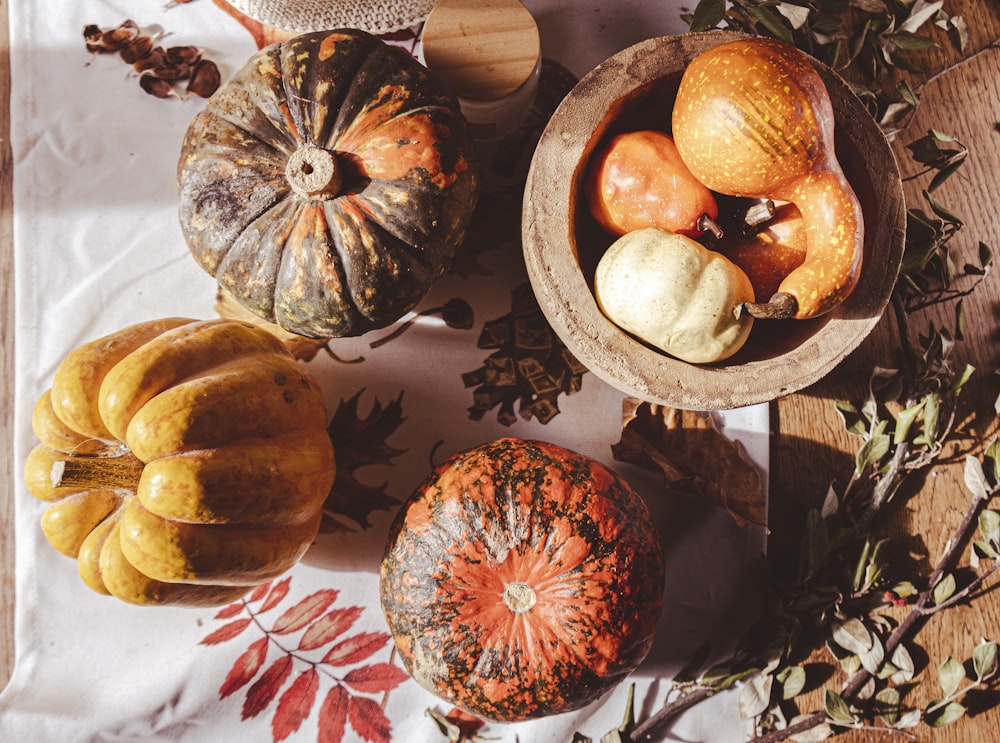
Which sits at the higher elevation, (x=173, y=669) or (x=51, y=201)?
(x=51, y=201)

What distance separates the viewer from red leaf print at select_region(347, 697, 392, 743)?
97 cm

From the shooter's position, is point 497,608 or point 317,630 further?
point 317,630

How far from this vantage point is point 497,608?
0.82 m

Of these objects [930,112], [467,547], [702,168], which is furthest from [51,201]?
[930,112]

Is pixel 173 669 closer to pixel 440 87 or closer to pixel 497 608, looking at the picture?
pixel 497 608

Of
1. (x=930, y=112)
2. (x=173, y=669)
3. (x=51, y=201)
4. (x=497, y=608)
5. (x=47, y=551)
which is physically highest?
(x=930, y=112)

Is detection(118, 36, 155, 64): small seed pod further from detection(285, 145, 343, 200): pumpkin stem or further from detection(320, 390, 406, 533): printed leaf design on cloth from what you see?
detection(320, 390, 406, 533): printed leaf design on cloth

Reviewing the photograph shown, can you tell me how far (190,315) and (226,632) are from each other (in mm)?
444

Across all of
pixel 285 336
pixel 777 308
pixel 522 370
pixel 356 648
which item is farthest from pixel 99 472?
pixel 777 308

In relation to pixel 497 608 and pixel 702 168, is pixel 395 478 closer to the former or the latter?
pixel 497 608

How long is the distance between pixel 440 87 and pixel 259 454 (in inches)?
18.9

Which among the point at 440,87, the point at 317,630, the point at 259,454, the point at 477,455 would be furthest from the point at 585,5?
the point at 317,630

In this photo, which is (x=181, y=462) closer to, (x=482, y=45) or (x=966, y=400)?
(x=482, y=45)

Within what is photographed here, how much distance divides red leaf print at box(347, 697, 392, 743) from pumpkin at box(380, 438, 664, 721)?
184mm
